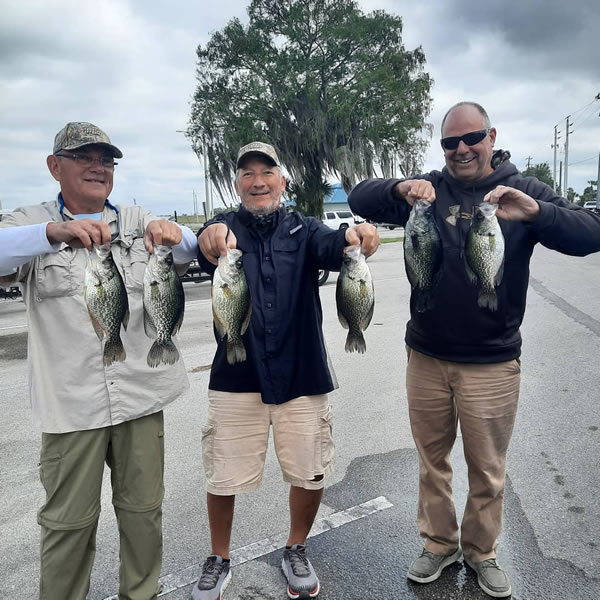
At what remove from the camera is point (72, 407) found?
2486mm

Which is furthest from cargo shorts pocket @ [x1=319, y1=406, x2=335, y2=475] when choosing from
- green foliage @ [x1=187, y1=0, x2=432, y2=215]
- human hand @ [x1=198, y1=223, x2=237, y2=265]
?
green foliage @ [x1=187, y1=0, x2=432, y2=215]

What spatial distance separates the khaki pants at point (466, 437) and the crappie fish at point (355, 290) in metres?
0.71

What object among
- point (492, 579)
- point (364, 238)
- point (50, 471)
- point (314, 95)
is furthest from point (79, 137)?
point (314, 95)

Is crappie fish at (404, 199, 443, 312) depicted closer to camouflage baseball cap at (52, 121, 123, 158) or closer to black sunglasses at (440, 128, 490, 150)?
black sunglasses at (440, 128, 490, 150)

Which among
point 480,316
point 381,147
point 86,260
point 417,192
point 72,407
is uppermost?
point 381,147

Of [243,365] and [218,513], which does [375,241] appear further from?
[218,513]

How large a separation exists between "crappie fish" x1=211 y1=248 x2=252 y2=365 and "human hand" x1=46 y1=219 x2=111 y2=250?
21.0 inches

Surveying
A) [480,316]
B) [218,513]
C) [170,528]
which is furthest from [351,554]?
[480,316]

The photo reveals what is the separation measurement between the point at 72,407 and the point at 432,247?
6.16ft

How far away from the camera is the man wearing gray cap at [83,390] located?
8.10 feet

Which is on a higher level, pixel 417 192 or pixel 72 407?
pixel 417 192

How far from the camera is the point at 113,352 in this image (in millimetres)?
2400

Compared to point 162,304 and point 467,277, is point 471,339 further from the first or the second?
point 162,304

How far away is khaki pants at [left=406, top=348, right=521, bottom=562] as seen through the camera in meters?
2.93
